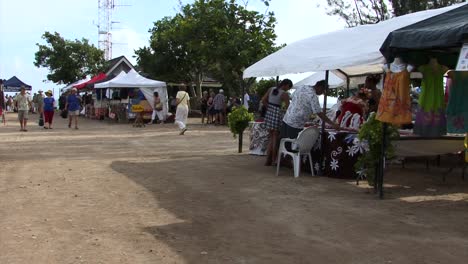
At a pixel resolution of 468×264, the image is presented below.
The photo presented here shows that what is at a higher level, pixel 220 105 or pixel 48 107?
pixel 220 105

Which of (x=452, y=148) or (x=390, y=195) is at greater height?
(x=452, y=148)

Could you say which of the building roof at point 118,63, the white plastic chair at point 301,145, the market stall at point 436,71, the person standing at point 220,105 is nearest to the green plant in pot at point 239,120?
the white plastic chair at point 301,145

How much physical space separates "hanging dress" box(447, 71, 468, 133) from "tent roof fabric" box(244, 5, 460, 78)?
0.94 meters

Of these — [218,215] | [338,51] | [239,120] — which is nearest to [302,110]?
[338,51]

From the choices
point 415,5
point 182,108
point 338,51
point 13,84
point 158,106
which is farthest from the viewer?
point 13,84

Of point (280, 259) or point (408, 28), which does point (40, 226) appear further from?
point (408, 28)

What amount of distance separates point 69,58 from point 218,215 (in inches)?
1842

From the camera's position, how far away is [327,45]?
32.1 ft

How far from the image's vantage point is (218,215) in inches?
258

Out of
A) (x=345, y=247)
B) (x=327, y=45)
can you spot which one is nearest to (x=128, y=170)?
(x=327, y=45)

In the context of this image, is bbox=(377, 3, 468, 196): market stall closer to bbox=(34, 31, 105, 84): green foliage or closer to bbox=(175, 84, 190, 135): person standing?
bbox=(175, 84, 190, 135): person standing

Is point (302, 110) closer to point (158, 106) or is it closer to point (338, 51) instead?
point (338, 51)

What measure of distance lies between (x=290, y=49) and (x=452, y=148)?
3443 millimetres

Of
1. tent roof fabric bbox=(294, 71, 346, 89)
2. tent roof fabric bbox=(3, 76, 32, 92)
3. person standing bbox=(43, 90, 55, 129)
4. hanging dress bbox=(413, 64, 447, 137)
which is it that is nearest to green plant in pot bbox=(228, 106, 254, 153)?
tent roof fabric bbox=(294, 71, 346, 89)
